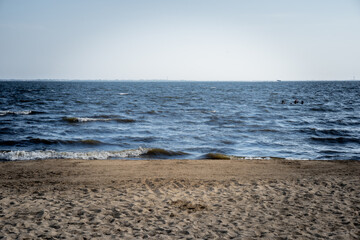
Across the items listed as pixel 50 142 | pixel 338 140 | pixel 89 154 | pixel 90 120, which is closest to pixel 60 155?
pixel 89 154

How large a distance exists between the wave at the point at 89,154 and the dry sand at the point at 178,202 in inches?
73.7

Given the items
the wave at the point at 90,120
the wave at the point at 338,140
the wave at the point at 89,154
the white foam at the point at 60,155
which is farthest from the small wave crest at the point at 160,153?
the wave at the point at 90,120

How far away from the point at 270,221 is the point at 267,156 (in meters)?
8.77

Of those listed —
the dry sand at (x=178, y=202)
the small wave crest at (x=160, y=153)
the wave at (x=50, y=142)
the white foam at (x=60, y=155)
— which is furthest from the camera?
the wave at (x=50, y=142)

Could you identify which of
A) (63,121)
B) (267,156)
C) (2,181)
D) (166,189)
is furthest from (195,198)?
(63,121)

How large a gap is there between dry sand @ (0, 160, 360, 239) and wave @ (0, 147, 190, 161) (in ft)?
6.14

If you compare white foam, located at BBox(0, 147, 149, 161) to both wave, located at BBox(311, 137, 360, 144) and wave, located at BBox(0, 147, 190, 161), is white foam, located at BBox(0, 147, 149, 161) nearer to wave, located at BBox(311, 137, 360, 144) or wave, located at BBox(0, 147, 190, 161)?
wave, located at BBox(0, 147, 190, 161)

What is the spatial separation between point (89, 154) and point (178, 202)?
8.16m

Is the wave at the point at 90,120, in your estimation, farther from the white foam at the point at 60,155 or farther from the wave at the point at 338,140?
the wave at the point at 338,140

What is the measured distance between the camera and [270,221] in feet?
20.6

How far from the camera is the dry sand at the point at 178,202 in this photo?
5.81 metres

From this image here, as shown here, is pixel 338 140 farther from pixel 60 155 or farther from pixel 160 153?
pixel 60 155

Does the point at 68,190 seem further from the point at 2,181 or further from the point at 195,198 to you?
the point at 195,198

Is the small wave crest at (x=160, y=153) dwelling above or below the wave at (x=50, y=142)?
below
